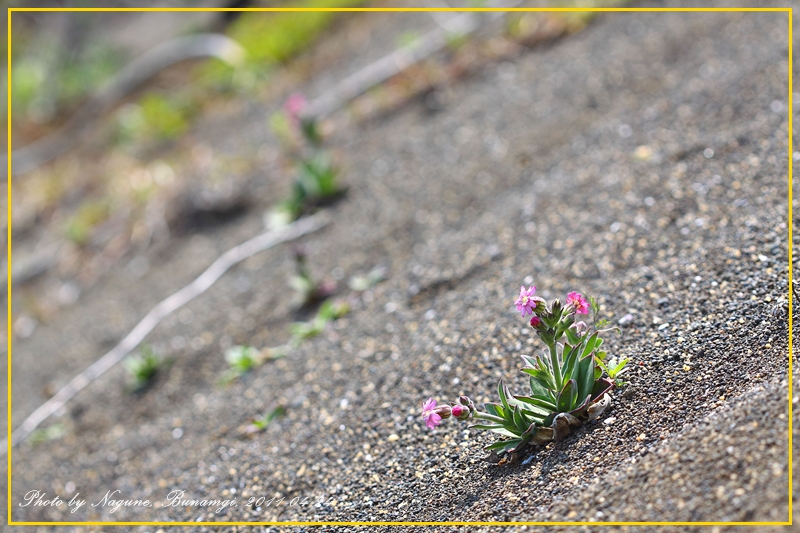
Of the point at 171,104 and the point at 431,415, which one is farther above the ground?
the point at 171,104

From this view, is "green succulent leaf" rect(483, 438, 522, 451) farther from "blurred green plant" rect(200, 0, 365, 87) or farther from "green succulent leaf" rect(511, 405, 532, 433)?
"blurred green plant" rect(200, 0, 365, 87)

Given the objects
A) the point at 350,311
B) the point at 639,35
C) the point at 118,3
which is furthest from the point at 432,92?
the point at 118,3

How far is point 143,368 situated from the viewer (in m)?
3.64

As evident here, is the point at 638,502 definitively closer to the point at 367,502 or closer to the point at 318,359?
the point at 367,502

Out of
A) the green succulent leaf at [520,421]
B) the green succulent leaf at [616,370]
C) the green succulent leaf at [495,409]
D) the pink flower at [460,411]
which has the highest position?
the green succulent leaf at [616,370]

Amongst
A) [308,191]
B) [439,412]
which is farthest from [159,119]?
[439,412]

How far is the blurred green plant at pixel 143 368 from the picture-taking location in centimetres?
365

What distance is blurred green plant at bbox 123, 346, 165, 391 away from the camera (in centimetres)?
365

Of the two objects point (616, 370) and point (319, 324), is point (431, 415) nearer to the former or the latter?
point (616, 370)

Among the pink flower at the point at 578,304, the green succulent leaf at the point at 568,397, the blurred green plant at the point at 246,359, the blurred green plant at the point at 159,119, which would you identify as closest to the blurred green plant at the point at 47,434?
the blurred green plant at the point at 246,359

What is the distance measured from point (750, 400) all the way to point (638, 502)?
1.33 feet

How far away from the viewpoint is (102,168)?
6426mm

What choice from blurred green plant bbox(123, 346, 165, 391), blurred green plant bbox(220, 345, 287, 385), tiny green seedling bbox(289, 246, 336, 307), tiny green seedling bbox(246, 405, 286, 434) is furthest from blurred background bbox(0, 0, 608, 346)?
tiny green seedling bbox(246, 405, 286, 434)

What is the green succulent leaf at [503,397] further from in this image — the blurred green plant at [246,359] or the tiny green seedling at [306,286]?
the tiny green seedling at [306,286]
